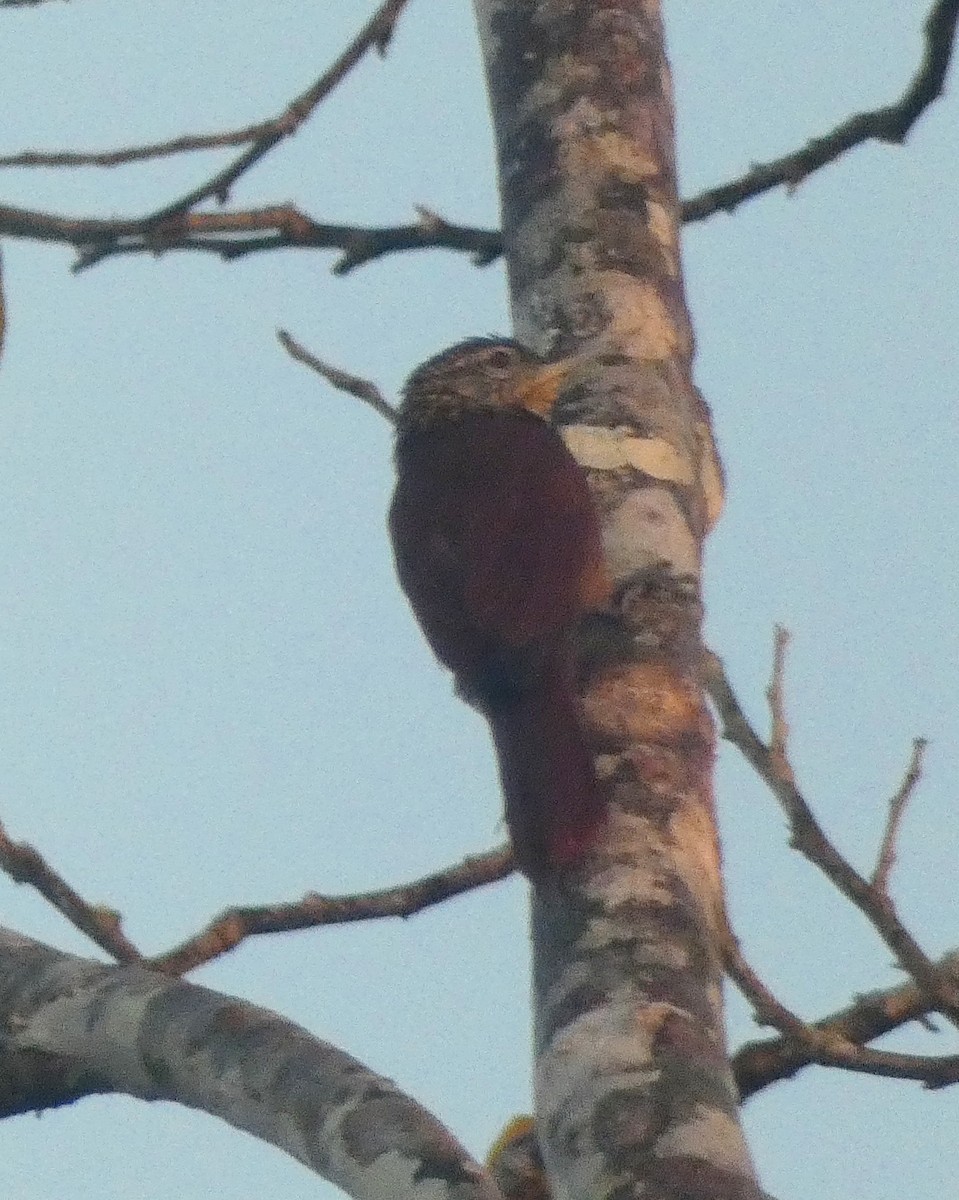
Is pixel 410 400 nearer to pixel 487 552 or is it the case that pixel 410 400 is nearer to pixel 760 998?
pixel 487 552

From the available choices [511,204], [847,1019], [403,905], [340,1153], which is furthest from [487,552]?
[340,1153]

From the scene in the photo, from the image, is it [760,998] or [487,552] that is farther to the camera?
[487,552]

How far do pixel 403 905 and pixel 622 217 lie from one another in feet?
4.02

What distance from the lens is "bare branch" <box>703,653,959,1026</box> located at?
2.95 m

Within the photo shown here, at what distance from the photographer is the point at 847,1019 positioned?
344 cm

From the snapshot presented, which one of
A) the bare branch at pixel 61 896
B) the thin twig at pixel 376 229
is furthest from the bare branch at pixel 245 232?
the bare branch at pixel 61 896

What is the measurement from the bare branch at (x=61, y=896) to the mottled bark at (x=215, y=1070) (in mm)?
41

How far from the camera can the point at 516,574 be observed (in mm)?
4367

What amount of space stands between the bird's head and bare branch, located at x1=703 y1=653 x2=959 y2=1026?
1.08m

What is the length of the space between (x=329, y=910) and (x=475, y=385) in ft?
7.59

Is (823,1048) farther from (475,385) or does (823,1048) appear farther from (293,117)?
(475,385)

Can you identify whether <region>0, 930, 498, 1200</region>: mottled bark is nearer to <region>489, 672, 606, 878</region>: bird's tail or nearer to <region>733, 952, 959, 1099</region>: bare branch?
<region>489, 672, 606, 878</region>: bird's tail

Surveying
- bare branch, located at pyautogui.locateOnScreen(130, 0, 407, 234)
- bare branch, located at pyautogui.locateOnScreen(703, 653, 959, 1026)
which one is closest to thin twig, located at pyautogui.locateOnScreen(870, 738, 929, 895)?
bare branch, located at pyautogui.locateOnScreen(703, 653, 959, 1026)

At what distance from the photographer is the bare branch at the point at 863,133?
387 centimetres
